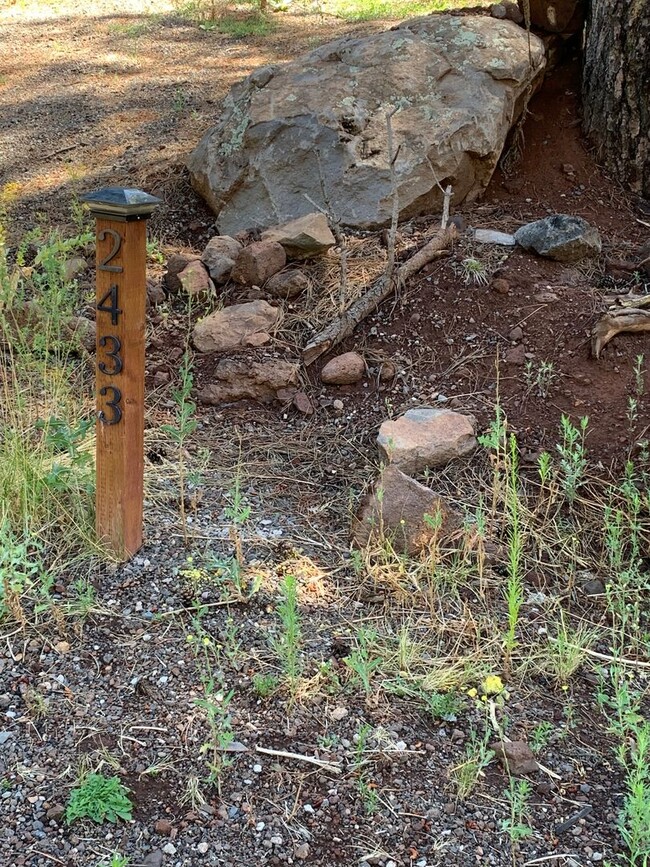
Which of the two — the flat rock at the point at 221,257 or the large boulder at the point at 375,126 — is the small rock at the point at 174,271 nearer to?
the flat rock at the point at 221,257

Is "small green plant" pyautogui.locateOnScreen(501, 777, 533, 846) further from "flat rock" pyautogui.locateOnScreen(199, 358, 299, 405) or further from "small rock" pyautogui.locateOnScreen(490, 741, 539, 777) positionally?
"flat rock" pyautogui.locateOnScreen(199, 358, 299, 405)

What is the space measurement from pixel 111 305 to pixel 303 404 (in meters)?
1.40

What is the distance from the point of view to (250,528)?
3.41 metres

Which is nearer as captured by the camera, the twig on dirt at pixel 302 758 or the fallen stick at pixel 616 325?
the twig on dirt at pixel 302 758

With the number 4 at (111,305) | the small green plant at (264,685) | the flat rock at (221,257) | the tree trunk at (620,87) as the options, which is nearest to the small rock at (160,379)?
the flat rock at (221,257)

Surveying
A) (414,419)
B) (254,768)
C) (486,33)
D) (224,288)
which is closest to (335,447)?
(414,419)

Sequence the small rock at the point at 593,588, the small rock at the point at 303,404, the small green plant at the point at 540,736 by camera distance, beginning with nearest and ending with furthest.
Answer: the small green plant at the point at 540,736 → the small rock at the point at 593,588 → the small rock at the point at 303,404

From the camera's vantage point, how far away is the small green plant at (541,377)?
3850 millimetres

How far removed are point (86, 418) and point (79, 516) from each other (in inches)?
29.1

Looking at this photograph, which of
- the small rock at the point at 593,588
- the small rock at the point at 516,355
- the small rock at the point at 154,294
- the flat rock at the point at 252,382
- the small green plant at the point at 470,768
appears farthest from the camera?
the small rock at the point at 154,294

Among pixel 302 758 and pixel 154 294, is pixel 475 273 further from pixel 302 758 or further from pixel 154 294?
pixel 302 758

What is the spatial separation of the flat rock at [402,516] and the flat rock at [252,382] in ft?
3.68

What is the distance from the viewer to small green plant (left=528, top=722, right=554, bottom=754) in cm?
248

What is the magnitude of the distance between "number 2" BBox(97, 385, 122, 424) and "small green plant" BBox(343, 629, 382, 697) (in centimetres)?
110
